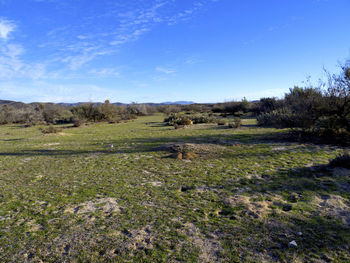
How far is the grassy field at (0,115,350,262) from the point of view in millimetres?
2508

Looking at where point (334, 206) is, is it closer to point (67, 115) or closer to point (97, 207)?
point (97, 207)

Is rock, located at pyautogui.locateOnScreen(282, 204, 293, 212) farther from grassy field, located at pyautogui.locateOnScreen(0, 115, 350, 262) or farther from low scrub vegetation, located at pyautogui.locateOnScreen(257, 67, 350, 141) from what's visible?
low scrub vegetation, located at pyautogui.locateOnScreen(257, 67, 350, 141)

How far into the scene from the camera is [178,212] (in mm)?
3383

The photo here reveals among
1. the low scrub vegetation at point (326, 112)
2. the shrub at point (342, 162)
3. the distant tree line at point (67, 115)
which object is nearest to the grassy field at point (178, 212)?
the shrub at point (342, 162)

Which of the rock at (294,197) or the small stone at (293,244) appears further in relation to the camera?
the rock at (294,197)

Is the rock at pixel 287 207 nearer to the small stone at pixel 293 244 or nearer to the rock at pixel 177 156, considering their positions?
the small stone at pixel 293 244

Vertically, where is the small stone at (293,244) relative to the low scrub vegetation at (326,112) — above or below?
below

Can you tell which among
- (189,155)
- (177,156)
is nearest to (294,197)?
(189,155)

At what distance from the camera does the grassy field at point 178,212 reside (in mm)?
2508

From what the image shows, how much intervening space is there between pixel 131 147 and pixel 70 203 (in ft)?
17.2

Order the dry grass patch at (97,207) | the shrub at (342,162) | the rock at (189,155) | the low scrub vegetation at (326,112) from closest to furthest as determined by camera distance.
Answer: the dry grass patch at (97,207), the shrub at (342,162), the rock at (189,155), the low scrub vegetation at (326,112)

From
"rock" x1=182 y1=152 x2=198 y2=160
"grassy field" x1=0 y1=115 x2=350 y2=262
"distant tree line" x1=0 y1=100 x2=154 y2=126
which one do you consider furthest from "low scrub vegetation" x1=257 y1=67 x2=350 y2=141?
"distant tree line" x1=0 y1=100 x2=154 y2=126

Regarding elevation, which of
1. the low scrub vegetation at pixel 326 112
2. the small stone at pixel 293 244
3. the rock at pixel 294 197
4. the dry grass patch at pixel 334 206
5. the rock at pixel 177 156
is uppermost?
the low scrub vegetation at pixel 326 112

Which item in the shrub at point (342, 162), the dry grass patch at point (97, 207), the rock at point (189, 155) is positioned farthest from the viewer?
the rock at point (189, 155)
